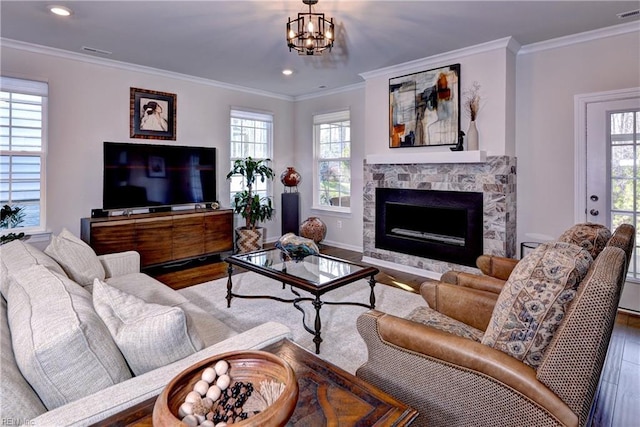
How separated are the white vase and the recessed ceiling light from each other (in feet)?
13.4

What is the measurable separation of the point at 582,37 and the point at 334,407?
4373 mm

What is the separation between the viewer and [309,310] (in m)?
3.32

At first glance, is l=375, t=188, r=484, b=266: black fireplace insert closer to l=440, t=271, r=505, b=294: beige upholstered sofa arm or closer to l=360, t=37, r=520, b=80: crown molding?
l=360, t=37, r=520, b=80: crown molding

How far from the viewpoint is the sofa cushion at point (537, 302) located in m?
1.25

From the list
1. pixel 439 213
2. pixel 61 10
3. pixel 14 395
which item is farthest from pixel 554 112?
pixel 61 10

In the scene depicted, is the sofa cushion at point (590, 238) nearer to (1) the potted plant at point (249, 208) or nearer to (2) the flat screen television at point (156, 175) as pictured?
(1) the potted plant at point (249, 208)

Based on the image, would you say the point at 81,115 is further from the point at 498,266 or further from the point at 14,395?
the point at 498,266

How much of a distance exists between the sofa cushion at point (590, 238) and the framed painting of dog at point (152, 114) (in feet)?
16.0

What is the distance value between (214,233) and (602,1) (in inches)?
193

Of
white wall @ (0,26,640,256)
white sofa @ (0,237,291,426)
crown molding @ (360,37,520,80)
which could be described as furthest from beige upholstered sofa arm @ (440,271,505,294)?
crown molding @ (360,37,520,80)

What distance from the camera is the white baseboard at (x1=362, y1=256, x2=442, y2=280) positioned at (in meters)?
4.44

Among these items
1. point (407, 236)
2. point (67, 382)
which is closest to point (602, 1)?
point (407, 236)

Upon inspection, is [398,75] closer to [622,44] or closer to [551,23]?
[551,23]

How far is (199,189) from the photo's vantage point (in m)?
5.36
